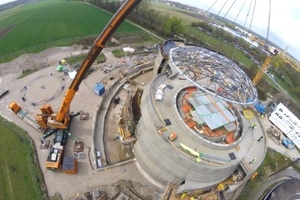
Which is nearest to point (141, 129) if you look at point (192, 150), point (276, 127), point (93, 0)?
point (192, 150)

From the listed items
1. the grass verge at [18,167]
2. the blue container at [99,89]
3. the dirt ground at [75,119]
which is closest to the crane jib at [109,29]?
the dirt ground at [75,119]

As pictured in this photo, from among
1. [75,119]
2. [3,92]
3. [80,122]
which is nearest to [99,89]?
[75,119]

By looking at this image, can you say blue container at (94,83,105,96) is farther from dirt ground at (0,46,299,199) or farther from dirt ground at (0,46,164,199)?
dirt ground at (0,46,164,199)

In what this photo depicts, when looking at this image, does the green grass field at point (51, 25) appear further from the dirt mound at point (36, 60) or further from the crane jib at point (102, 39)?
the crane jib at point (102, 39)

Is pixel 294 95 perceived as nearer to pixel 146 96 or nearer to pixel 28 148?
pixel 146 96

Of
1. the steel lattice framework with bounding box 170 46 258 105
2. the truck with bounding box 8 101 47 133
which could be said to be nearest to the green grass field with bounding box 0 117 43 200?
the truck with bounding box 8 101 47 133

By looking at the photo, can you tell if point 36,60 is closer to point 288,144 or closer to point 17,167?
point 17,167

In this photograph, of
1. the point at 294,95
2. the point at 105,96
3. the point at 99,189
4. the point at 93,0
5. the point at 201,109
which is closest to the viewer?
the point at 99,189
